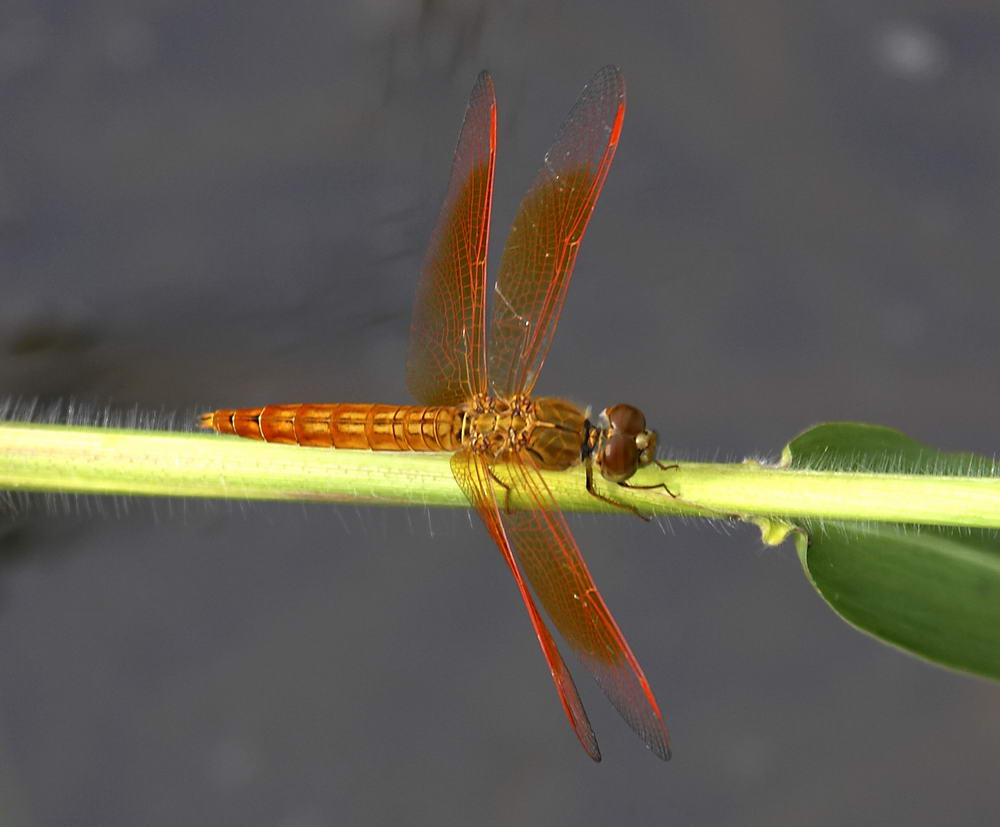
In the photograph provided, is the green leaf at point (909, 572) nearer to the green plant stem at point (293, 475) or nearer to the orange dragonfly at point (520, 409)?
the green plant stem at point (293, 475)

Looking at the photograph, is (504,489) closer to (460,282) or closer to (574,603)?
(574,603)

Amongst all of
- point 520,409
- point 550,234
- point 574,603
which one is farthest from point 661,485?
point 550,234

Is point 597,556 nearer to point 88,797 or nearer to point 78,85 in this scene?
point 88,797

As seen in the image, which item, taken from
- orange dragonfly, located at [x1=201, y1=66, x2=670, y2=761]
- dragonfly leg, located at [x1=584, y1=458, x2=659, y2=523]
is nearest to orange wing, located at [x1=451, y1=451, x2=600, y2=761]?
orange dragonfly, located at [x1=201, y1=66, x2=670, y2=761]

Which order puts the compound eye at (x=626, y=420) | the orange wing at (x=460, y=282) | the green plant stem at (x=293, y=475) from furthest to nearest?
the orange wing at (x=460, y=282) < the compound eye at (x=626, y=420) < the green plant stem at (x=293, y=475)

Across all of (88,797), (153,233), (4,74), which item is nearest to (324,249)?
(153,233)

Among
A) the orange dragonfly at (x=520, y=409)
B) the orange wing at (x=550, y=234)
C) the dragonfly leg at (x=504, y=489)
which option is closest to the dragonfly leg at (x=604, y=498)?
the orange dragonfly at (x=520, y=409)

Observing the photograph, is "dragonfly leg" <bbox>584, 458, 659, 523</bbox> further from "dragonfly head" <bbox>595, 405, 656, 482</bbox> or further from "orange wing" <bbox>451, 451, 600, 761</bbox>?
"orange wing" <bbox>451, 451, 600, 761</bbox>
